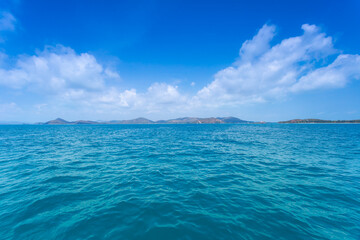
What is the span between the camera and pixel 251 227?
22.4ft

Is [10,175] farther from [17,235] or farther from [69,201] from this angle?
[17,235]

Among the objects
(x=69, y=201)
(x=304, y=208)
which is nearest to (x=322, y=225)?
(x=304, y=208)

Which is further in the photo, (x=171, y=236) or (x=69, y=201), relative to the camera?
(x=69, y=201)

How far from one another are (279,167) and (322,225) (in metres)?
9.23

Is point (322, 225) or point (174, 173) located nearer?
point (322, 225)

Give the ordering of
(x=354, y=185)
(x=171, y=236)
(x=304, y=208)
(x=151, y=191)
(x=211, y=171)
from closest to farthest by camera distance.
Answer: (x=171, y=236) < (x=304, y=208) < (x=151, y=191) < (x=354, y=185) < (x=211, y=171)

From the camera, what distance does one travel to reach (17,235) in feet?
20.7

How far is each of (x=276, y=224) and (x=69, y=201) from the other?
42.3ft

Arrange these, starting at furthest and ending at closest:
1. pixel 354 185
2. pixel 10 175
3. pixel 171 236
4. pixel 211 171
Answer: pixel 211 171, pixel 10 175, pixel 354 185, pixel 171 236

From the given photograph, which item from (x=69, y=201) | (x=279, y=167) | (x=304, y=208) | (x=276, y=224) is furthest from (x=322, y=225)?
(x=69, y=201)

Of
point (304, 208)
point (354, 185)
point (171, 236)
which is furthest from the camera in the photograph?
point (354, 185)

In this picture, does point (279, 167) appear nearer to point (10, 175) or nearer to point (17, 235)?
point (17, 235)

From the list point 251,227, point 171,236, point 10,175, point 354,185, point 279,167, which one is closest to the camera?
point 171,236

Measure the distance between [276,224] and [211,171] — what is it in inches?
295
